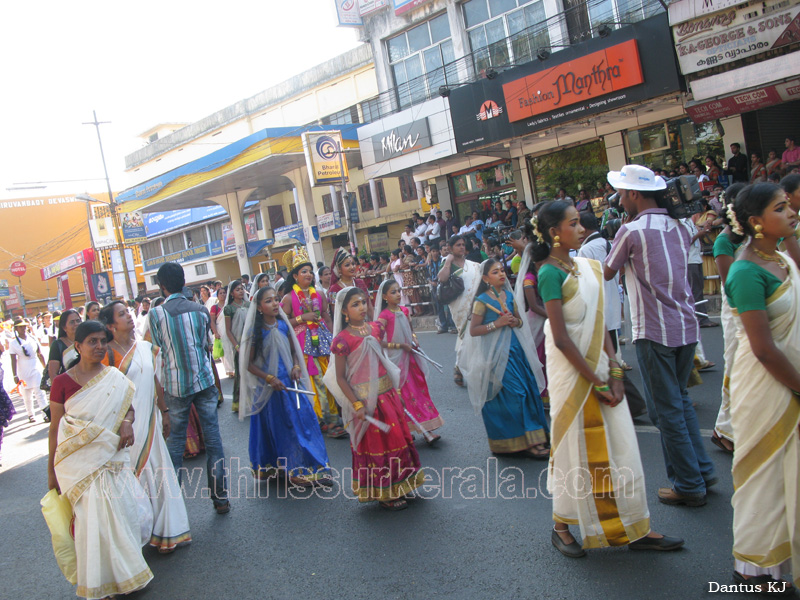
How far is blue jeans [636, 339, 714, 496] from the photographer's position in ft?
11.8

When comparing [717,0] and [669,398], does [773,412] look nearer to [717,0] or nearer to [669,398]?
[669,398]

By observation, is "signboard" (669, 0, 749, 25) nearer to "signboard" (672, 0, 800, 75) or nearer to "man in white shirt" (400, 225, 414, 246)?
"signboard" (672, 0, 800, 75)

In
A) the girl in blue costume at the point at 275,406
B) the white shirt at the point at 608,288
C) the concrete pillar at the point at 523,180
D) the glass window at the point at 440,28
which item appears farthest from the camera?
the glass window at the point at 440,28

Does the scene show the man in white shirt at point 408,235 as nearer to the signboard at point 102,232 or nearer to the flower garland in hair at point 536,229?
the flower garland in hair at point 536,229

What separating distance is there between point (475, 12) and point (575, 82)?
17.1 feet

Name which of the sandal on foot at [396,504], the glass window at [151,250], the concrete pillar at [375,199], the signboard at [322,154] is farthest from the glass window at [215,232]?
the sandal on foot at [396,504]

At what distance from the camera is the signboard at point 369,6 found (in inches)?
779

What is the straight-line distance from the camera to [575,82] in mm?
14156

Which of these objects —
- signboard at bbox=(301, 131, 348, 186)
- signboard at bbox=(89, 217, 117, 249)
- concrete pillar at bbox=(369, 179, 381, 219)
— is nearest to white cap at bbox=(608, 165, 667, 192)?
signboard at bbox=(301, 131, 348, 186)

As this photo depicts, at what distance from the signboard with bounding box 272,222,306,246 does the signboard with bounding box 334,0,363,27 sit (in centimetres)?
728

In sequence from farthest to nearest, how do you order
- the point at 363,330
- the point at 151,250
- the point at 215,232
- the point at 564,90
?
1. the point at 151,250
2. the point at 215,232
3. the point at 564,90
4. the point at 363,330

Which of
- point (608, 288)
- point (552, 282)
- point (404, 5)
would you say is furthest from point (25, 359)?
point (404, 5)

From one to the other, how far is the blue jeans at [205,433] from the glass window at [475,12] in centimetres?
1572

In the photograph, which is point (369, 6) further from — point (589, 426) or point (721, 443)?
point (589, 426)
